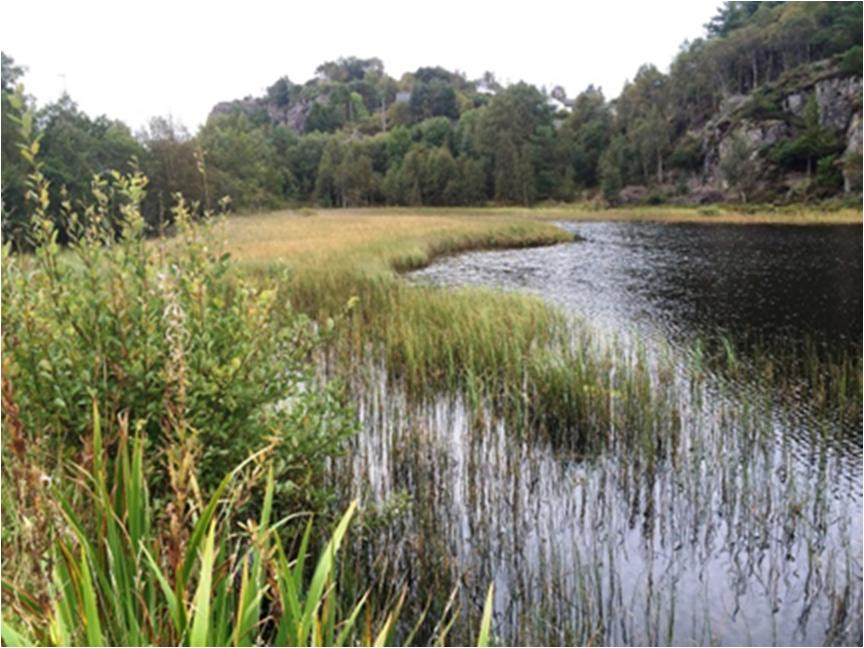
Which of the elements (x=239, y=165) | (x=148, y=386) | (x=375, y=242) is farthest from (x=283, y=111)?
(x=148, y=386)

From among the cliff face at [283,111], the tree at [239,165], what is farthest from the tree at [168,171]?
the cliff face at [283,111]

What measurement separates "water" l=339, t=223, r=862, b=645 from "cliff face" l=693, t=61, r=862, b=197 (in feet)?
180

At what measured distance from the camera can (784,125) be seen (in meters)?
63.3

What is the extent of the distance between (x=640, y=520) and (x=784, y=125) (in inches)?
2736

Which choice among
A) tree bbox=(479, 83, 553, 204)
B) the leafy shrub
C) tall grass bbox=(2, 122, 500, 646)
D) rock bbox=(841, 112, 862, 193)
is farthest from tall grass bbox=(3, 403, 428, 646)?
tree bbox=(479, 83, 553, 204)

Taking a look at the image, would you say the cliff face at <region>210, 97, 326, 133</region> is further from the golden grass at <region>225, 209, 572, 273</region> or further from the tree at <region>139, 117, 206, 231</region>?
the golden grass at <region>225, 209, 572, 273</region>

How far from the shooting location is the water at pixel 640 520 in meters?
3.89

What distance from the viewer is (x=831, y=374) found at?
25.8 ft

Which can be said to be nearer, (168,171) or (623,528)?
(623,528)

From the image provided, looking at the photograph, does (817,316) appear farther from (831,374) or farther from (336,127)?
(336,127)

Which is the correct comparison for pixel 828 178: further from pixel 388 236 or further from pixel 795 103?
pixel 388 236

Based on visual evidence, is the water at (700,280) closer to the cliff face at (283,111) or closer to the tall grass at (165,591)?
the tall grass at (165,591)

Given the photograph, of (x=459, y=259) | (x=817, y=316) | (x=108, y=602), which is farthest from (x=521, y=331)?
(x=459, y=259)

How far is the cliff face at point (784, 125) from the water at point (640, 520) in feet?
180
